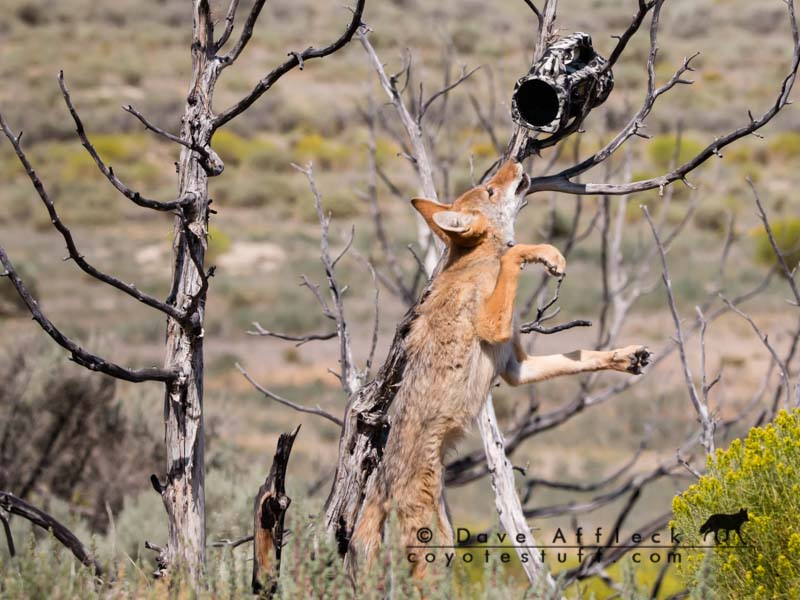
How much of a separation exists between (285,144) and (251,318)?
2514cm

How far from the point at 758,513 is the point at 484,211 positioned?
1.82 m

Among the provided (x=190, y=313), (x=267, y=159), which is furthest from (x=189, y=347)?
(x=267, y=159)

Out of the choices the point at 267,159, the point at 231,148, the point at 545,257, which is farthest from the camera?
the point at 231,148

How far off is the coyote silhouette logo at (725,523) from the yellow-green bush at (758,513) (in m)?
0.03

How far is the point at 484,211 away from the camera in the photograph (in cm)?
480

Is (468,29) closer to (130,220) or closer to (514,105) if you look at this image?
(130,220)

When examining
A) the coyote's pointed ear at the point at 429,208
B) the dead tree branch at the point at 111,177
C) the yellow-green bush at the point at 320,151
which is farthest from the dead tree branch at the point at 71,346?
the yellow-green bush at the point at 320,151

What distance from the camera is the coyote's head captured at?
4.61 meters

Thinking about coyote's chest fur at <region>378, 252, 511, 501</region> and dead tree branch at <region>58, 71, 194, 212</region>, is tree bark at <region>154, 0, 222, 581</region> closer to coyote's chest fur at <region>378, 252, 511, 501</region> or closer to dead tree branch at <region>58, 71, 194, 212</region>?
dead tree branch at <region>58, 71, 194, 212</region>

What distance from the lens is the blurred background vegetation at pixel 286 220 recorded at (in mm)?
11164

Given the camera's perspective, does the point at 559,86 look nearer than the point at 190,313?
Yes

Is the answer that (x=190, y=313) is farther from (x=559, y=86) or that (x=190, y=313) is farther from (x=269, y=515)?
(x=559, y=86)

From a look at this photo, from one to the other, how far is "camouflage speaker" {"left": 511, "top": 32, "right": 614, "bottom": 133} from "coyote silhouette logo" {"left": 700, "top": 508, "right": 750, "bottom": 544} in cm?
172

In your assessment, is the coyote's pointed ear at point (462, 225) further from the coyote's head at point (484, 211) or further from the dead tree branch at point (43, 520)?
the dead tree branch at point (43, 520)
